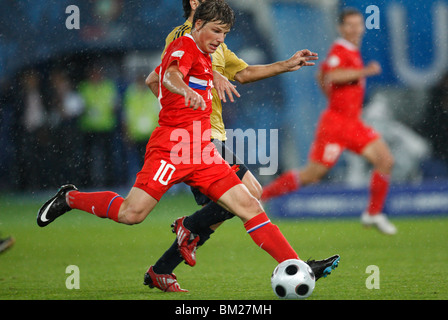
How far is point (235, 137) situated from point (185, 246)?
19.7ft

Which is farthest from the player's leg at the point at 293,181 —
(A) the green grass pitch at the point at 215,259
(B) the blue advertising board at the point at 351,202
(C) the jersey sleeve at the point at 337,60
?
(C) the jersey sleeve at the point at 337,60

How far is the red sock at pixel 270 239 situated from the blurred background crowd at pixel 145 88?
242 inches

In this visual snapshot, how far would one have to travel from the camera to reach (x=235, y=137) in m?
10.8

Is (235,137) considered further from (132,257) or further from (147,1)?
(132,257)

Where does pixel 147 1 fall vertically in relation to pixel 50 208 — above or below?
above

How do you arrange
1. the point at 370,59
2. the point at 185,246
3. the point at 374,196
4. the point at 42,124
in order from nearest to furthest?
the point at 185,246 → the point at 374,196 → the point at 370,59 → the point at 42,124

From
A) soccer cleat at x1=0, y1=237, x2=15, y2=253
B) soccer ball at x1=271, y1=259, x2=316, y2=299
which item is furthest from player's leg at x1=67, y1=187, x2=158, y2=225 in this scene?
soccer cleat at x1=0, y1=237, x2=15, y2=253

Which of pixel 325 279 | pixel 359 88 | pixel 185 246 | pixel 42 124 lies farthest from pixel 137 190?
pixel 42 124

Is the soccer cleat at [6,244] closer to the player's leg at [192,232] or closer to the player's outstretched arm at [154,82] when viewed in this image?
the player's leg at [192,232]

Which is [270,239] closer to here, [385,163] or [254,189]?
[254,189]

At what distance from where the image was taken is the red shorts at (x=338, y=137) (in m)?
8.28

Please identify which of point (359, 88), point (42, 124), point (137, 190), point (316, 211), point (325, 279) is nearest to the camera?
point (137, 190)

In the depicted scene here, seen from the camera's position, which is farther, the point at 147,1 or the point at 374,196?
the point at 147,1

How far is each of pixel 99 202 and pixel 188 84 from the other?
0.88 m
